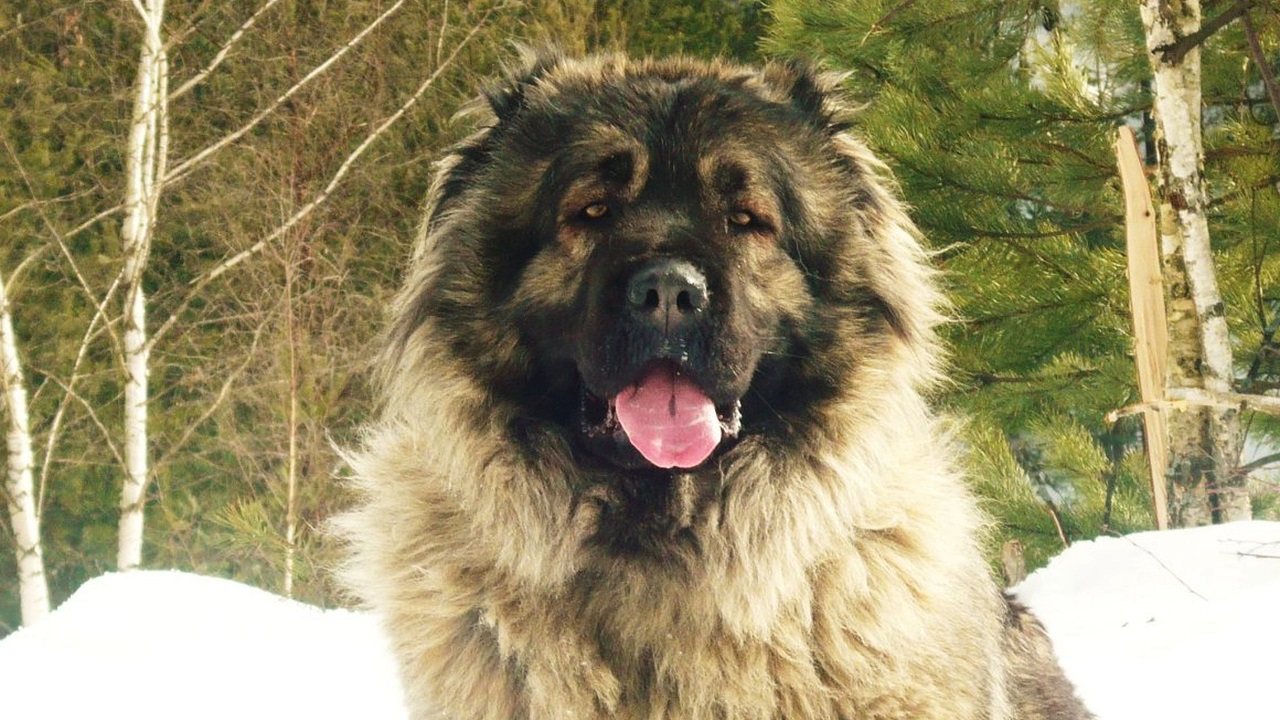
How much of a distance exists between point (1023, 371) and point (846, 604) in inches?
206

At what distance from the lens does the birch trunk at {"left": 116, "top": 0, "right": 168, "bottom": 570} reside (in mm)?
9867

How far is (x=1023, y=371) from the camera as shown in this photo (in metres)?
7.52

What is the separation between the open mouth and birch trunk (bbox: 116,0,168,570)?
819cm

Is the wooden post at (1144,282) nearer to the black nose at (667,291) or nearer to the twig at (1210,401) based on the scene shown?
the twig at (1210,401)

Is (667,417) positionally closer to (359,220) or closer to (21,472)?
(21,472)

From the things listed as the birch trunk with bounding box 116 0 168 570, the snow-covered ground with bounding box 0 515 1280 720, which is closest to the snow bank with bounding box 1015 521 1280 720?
the snow-covered ground with bounding box 0 515 1280 720

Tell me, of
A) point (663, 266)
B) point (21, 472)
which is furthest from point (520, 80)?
point (21, 472)

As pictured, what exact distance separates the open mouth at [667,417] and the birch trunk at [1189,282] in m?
3.86

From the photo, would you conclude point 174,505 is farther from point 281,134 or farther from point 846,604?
point 846,604

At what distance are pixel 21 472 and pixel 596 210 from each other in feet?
29.9

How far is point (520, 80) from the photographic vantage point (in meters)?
3.11

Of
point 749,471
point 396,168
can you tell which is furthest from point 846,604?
point 396,168

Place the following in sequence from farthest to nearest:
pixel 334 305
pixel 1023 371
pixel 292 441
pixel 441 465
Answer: pixel 334 305
pixel 292 441
pixel 1023 371
pixel 441 465

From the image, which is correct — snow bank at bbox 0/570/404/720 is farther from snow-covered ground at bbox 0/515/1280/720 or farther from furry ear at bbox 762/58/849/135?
furry ear at bbox 762/58/849/135
